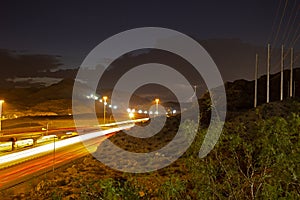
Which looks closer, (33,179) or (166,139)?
(33,179)

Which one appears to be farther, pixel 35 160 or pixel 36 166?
pixel 35 160

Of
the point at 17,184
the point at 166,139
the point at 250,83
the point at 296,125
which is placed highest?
the point at 250,83

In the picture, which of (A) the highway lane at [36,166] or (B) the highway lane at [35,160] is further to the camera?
(B) the highway lane at [35,160]

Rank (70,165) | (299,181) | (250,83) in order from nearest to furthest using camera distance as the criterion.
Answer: (299,181) → (70,165) → (250,83)

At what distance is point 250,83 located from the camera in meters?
60.4

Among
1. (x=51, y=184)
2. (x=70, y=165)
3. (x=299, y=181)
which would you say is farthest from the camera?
(x=70, y=165)

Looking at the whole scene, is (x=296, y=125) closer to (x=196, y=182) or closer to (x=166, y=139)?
(x=196, y=182)

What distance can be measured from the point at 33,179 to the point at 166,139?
371 inches

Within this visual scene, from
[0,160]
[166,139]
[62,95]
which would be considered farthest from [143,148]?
[62,95]

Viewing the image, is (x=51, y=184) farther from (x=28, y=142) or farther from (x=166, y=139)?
(x=28, y=142)

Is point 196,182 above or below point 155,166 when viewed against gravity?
above

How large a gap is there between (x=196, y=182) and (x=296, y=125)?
165 centimetres

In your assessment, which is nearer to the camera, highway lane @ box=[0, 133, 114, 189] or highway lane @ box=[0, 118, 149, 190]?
Result: highway lane @ box=[0, 133, 114, 189]

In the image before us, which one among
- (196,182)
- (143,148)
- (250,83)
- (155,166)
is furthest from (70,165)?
(250,83)
